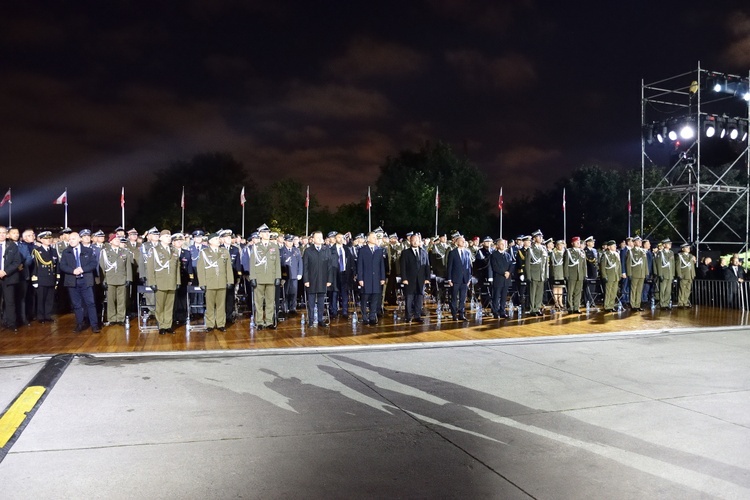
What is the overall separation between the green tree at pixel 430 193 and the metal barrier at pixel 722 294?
106 feet

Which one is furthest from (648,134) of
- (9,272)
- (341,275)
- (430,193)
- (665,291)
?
(430,193)

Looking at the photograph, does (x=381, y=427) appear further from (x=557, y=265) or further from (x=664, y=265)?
(x=664, y=265)

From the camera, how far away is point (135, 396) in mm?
6465

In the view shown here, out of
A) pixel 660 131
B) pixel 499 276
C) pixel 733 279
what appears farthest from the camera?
pixel 660 131

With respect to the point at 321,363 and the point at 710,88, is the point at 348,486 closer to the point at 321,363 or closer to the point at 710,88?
the point at 321,363

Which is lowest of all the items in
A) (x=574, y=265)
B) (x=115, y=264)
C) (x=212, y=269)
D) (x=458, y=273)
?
(x=458, y=273)

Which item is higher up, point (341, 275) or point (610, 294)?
point (341, 275)

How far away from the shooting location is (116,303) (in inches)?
473

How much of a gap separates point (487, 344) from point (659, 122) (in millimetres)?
13664

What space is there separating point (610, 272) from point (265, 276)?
8972mm

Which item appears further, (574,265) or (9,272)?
(574,265)

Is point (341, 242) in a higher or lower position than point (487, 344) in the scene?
higher

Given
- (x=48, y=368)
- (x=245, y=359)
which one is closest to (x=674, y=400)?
(x=245, y=359)

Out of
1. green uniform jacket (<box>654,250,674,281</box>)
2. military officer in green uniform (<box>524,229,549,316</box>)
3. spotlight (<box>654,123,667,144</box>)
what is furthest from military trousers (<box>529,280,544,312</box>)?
spotlight (<box>654,123,667,144</box>)
